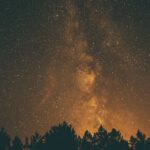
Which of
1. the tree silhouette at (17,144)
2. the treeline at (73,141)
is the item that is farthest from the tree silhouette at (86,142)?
the tree silhouette at (17,144)

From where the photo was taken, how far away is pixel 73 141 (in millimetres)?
38312

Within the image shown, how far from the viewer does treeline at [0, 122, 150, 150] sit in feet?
124

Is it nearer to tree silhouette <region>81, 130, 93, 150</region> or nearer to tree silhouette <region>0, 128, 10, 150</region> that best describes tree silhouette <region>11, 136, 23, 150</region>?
tree silhouette <region>0, 128, 10, 150</region>

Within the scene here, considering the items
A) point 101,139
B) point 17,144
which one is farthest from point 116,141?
point 17,144

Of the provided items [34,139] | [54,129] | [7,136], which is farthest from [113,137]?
[7,136]

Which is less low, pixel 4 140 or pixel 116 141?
pixel 4 140

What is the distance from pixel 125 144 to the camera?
127ft

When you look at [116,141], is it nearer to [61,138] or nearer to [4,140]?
[61,138]

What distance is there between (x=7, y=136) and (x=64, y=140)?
9696 mm

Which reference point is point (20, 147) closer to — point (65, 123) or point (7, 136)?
Result: point (7, 136)

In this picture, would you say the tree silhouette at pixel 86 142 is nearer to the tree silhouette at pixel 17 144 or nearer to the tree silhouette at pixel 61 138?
the tree silhouette at pixel 61 138

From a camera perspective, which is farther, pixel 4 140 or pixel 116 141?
pixel 4 140

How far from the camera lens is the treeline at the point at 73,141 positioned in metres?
37.9

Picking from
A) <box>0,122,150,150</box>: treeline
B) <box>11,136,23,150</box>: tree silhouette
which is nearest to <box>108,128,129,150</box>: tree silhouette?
<box>0,122,150,150</box>: treeline
